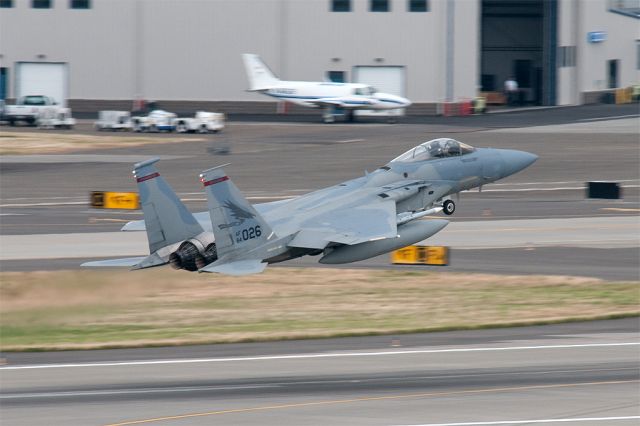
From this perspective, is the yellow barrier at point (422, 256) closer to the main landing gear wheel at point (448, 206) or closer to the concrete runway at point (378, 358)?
the concrete runway at point (378, 358)

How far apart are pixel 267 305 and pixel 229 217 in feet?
12.0

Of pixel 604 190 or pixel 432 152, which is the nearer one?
pixel 432 152

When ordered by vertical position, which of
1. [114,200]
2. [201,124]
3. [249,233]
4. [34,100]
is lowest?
[249,233]

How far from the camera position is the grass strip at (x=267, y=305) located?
27.9 meters

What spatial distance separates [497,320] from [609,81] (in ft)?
226

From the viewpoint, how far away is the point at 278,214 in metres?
32.1

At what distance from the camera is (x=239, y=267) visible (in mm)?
28531

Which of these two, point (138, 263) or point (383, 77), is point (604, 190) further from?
point (383, 77)

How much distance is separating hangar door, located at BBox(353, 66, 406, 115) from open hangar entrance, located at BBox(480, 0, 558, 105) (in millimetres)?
14041

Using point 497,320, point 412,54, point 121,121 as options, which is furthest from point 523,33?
point 497,320

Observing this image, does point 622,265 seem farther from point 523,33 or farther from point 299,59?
point 523,33

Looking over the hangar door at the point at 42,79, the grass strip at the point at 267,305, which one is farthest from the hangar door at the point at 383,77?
the grass strip at the point at 267,305

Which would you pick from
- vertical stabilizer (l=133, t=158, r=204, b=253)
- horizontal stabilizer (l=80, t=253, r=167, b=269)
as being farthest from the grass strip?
vertical stabilizer (l=133, t=158, r=204, b=253)

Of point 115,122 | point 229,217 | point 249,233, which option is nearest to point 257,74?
point 115,122
